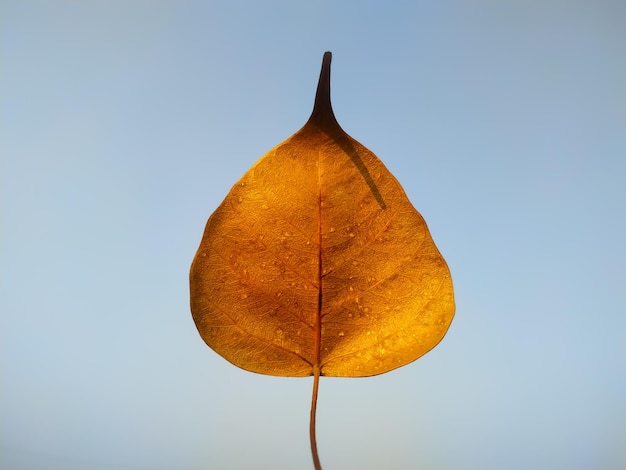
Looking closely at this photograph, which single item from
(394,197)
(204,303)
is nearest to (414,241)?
(394,197)

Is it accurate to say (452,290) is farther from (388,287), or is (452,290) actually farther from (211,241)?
(211,241)

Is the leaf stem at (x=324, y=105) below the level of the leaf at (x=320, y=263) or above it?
above

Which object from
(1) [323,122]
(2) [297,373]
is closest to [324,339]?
(2) [297,373]

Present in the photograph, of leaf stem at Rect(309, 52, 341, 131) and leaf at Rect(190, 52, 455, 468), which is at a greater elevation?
leaf stem at Rect(309, 52, 341, 131)

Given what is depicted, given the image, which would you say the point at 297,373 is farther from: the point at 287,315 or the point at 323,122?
the point at 323,122

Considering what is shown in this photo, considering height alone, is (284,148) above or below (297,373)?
above

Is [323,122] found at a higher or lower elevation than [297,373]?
higher
